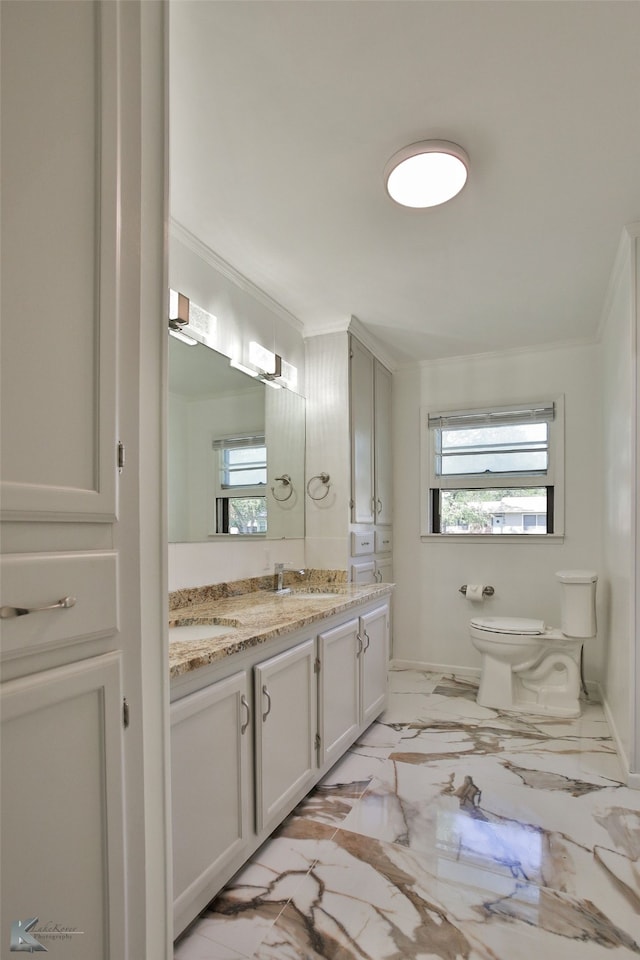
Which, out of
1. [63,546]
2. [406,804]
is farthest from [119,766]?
[406,804]

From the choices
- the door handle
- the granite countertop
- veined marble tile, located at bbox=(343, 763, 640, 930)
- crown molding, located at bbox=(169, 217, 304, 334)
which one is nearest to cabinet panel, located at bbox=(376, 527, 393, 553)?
the granite countertop

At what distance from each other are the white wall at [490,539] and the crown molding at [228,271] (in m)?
1.37

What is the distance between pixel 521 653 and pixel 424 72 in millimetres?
3049

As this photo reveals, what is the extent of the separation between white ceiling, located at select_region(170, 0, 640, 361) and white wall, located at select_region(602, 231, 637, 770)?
23 centimetres

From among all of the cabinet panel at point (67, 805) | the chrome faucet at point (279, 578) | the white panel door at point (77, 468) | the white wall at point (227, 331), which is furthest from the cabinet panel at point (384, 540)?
the cabinet panel at point (67, 805)

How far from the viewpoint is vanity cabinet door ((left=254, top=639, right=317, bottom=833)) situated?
1721mm

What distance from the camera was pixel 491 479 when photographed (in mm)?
3961

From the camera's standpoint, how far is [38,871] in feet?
2.63

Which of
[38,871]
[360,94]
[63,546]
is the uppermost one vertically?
[360,94]

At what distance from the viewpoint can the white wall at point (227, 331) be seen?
7.58 ft

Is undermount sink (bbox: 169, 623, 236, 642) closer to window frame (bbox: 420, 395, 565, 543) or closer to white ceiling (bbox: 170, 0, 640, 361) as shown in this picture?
white ceiling (bbox: 170, 0, 640, 361)

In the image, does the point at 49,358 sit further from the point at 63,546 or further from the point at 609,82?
the point at 609,82

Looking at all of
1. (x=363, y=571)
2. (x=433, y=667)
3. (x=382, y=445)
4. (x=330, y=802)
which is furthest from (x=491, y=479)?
(x=330, y=802)

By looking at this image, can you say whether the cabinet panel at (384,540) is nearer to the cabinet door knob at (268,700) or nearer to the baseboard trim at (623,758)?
the baseboard trim at (623,758)
